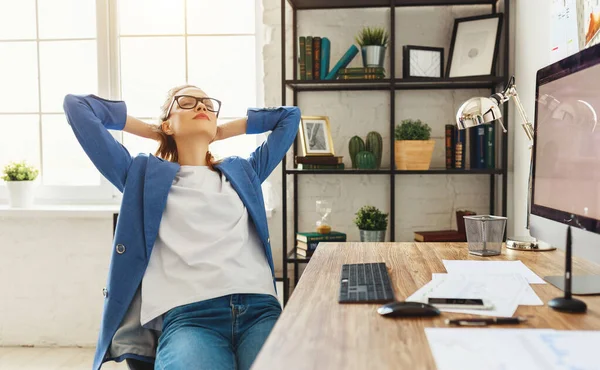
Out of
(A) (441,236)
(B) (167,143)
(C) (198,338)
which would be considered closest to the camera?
(C) (198,338)

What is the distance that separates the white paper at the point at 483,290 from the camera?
115 cm

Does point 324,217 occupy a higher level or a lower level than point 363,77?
lower

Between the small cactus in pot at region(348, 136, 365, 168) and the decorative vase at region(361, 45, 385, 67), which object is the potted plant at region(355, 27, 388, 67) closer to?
the decorative vase at region(361, 45, 385, 67)

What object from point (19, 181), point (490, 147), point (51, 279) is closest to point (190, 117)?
point (490, 147)

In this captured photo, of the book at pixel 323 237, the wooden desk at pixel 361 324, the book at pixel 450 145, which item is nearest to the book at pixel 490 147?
the book at pixel 450 145

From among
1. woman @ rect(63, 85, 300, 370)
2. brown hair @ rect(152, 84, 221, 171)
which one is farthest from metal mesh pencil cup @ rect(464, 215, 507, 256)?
brown hair @ rect(152, 84, 221, 171)

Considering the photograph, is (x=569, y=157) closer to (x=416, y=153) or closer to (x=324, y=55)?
(x=416, y=153)

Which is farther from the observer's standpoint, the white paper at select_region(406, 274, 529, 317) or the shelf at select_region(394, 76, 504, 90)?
the shelf at select_region(394, 76, 504, 90)

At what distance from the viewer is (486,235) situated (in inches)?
69.4

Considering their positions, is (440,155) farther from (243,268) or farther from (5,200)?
(5,200)

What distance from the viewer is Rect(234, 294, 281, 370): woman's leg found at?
1.58m

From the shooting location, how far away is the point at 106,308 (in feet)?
5.77

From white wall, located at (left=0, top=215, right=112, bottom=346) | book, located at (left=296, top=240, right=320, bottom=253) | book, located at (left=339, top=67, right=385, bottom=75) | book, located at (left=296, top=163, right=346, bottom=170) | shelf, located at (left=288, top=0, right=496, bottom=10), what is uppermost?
shelf, located at (left=288, top=0, right=496, bottom=10)

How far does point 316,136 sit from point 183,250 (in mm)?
1276
